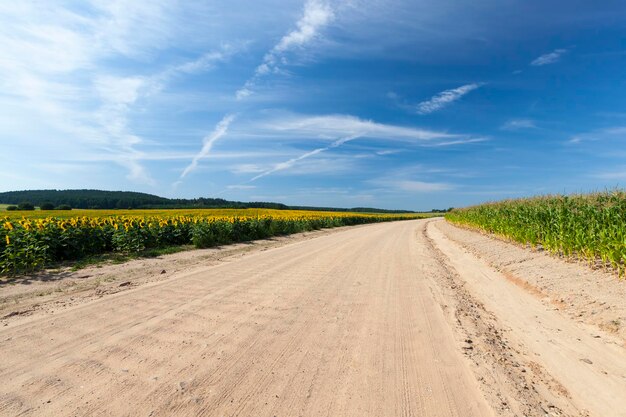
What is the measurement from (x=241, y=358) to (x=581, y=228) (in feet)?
33.4

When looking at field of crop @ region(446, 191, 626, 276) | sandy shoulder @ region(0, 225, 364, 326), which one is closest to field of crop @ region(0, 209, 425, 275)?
sandy shoulder @ region(0, 225, 364, 326)

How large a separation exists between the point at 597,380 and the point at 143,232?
49.4 feet

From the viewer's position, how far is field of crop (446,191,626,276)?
776cm

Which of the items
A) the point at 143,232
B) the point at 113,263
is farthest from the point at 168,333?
the point at 143,232

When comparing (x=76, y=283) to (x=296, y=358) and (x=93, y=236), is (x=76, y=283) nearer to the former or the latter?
(x=93, y=236)

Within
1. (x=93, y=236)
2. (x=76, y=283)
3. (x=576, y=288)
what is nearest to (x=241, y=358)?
(x=76, y=283)

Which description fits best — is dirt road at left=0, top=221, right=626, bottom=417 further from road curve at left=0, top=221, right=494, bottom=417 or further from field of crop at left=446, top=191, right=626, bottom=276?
field of crop at left=446, top=191, right=626, bottom=276

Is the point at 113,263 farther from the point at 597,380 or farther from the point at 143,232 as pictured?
the point at 597,380

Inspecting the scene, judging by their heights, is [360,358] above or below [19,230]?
below

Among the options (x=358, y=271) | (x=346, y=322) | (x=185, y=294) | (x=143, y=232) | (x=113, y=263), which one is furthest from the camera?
(x=143, y=232)

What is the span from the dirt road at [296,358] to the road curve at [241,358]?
0.05ft

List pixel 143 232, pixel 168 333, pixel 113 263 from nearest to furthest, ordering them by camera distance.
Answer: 1. pixel 168 333
2. pixel 113 263
3. pixel 143 232

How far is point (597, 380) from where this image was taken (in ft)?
12.6

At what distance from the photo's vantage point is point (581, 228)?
31.1 feet
